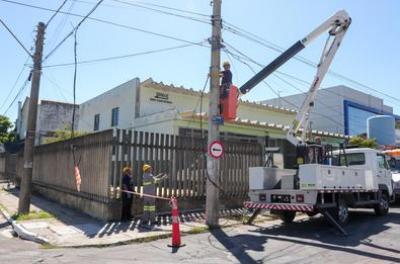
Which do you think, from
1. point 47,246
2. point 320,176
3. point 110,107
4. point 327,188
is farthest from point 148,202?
point 110,107

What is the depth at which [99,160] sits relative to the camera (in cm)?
1202

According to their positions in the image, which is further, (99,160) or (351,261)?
(99,160)

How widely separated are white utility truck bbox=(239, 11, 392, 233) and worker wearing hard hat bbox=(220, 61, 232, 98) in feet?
4.73

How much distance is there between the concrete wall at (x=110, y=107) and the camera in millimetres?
24766

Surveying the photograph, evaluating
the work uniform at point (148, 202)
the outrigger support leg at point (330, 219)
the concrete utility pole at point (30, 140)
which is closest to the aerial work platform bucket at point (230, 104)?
the work uniform at point (148, 202)

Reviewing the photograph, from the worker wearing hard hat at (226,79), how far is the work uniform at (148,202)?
302cm

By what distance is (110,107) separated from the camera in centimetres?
2838

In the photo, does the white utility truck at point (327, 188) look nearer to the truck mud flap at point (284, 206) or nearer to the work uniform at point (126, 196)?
the truck mud flap at point (284, 206)

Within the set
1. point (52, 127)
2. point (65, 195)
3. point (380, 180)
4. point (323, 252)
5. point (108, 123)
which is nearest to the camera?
point (323, 252)

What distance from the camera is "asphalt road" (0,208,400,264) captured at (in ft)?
24.7

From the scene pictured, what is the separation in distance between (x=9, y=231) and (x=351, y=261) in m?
9.03

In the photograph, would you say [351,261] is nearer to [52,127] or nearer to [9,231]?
[9,231]

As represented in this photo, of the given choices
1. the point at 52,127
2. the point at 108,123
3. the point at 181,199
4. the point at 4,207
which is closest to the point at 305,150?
the point at 181,199

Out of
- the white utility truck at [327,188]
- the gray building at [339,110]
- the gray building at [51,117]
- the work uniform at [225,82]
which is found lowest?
the white utility truck at [327,188]
